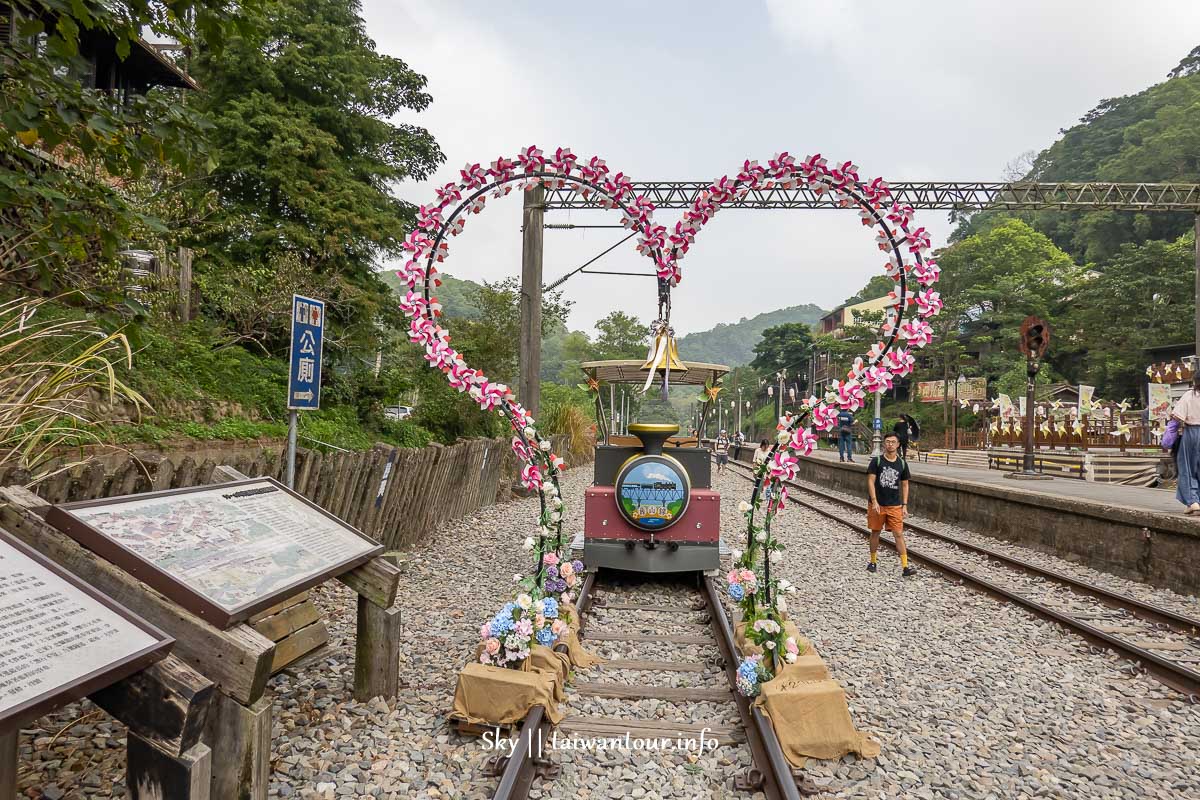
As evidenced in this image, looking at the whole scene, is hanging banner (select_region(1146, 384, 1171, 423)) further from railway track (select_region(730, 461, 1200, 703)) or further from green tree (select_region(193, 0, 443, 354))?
green tree (select_region(193, 0, 443, 354))

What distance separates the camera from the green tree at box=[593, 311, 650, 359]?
58594mm

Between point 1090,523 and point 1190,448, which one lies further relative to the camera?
point 1090,523

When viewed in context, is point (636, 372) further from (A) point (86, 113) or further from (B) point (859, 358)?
(A) point (86, 113)

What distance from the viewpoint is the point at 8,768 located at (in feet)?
7.09

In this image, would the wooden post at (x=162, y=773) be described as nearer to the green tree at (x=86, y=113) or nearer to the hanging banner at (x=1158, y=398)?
the green tree at (x=86, y=113)

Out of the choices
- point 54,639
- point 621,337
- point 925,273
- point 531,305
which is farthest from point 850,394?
point 621,337

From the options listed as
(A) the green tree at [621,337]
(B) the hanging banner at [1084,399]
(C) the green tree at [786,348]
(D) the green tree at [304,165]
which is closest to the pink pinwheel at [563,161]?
(D) the green tree at [304,165]

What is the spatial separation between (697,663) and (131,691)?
3578 mm

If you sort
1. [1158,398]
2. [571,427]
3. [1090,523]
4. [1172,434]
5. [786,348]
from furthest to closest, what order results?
[786,348] < [1158,398] < [571,427] < [1090,523] < [1172,434]

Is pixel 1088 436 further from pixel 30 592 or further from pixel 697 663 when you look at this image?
→ pixel 30 592

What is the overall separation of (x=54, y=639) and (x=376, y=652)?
2.18 meters

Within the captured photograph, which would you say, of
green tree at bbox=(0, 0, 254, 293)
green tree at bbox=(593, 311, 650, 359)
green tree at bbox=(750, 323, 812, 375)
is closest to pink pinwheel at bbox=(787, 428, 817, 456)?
green tree at bbox=(0, 0, 254, 293)

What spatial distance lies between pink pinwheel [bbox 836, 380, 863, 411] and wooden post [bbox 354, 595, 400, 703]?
3094mm

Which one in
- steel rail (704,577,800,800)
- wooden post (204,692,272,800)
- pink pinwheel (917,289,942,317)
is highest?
pink pinwheel (917,289,942,317)
